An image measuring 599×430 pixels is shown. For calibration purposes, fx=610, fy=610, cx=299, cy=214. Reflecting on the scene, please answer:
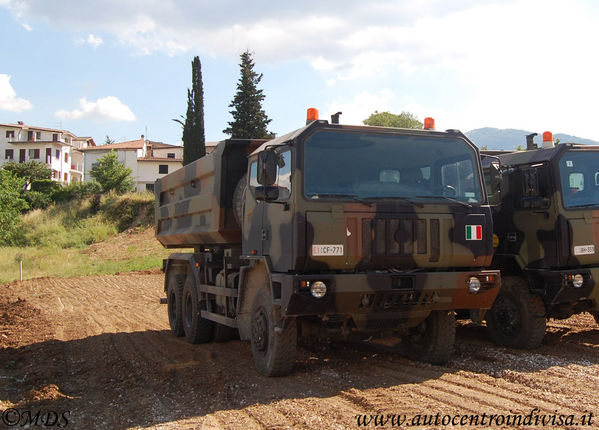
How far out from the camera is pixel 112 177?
4647cm

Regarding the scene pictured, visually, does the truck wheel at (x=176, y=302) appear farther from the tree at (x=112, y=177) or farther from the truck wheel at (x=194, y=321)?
the tree at (x=112, y=177)

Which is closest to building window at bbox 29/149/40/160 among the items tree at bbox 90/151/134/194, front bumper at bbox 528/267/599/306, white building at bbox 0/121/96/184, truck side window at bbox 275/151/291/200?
white building at bbox 0/121/96/184

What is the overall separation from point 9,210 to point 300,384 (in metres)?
34.1

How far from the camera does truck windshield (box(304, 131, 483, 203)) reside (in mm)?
6008

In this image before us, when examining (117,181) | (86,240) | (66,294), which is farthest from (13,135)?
(66,294)

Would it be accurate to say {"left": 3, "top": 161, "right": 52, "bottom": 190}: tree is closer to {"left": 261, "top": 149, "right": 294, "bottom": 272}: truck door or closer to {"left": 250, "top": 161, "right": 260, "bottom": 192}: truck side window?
{"left": 250, "top": 161, "right": 260, "bottom": 192}: truck side window

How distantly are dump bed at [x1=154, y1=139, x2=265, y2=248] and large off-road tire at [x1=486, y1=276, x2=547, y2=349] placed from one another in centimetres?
362

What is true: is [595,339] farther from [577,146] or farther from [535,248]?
[577,146]

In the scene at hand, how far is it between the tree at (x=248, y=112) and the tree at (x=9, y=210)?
13630mm

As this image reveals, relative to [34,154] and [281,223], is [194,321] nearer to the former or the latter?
[281,223]

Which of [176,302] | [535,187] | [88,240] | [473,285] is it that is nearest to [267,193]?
[473,285]

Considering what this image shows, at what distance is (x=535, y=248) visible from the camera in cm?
784

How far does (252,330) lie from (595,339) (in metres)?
4.88

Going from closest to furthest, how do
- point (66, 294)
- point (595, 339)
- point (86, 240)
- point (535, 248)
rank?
point (535, 248) < point (595, 339) < point (66, 294) < point (86, 240)
